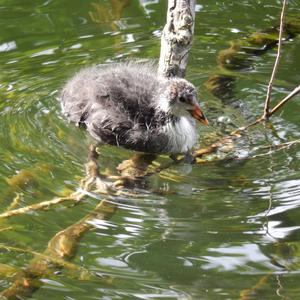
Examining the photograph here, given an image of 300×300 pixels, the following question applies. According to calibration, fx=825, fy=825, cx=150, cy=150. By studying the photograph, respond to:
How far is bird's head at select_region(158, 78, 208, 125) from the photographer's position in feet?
16.7

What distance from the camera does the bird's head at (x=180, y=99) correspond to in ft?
16.7

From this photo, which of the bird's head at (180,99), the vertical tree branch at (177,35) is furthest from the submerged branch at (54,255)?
the vertical tree branch at (177,35)

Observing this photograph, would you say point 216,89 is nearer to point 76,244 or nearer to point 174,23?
point 174,23

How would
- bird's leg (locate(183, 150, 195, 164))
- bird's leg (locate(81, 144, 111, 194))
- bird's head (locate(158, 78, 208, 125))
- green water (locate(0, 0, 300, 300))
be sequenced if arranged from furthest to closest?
1. bird's leg (locate(183, 150, 195, 164))
2. bird's head (locate(158, 78, 208, 125))
3. bird's leg (locate(81, 144, 111, 194))
4. green water (locate(0, 0, 300, 300))

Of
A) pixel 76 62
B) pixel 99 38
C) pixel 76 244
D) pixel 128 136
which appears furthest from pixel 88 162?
pixel 99 38

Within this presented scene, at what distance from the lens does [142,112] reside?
5215 millimetres

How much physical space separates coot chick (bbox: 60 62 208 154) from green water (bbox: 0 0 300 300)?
129mm

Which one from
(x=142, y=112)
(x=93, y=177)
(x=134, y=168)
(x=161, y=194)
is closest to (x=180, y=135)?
(x=142, y=112)

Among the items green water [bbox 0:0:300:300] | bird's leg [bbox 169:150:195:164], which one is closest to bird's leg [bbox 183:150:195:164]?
bird's leg [bbox 169:150:195:164]

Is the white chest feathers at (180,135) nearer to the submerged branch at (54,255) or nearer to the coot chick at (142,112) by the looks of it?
the coot chick at (142,112)

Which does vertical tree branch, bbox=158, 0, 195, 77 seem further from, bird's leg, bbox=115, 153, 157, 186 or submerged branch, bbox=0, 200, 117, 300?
submerged branch, bbox=0, 200, 117, 300

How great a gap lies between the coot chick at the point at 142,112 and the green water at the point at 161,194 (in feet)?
0.42

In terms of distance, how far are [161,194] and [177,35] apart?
110 centimetres

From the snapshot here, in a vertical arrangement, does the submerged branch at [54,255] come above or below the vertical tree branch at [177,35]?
below
